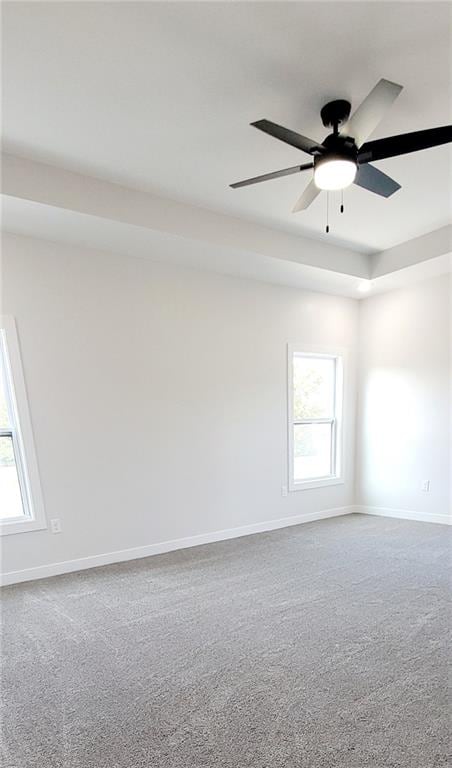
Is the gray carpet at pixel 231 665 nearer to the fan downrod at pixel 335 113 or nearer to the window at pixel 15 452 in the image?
the window at pixel 15 452

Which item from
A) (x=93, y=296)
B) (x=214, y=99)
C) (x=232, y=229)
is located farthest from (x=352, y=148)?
(x=93, y=296)

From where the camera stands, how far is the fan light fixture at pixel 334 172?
6.07ft

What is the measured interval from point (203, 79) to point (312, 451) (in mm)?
3926

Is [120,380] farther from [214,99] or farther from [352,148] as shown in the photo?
[352,148]

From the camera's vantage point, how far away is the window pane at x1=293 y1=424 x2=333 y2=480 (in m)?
4.66

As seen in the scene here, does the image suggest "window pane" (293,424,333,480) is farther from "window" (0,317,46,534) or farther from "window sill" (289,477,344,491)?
"window" (0,317,46,534)

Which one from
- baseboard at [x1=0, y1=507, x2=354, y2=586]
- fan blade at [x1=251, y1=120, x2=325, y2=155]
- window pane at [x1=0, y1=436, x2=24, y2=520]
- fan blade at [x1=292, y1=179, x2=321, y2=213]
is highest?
fan blade at [x1=251, y1=120, x2=325, y2=155]

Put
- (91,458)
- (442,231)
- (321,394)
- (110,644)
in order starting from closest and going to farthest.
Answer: (110,644)
(91,458)
(442,231)
(321,394)

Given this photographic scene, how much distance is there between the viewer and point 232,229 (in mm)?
3387

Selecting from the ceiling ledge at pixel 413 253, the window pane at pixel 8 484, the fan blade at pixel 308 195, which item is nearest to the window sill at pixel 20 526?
the window pane at pixel 8 484

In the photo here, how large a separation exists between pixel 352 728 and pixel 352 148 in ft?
8.49

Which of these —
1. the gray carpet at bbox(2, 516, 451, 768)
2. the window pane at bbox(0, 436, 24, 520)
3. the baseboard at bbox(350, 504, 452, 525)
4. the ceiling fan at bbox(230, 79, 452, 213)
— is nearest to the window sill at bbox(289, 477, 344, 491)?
the baseboard at bbox(350, 504, 452, 525)

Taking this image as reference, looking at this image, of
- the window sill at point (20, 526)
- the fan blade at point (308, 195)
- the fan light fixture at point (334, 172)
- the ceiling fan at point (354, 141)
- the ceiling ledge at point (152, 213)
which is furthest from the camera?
the window sill at point (20, 526)

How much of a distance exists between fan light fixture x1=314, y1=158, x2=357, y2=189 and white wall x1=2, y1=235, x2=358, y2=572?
2036 mm
